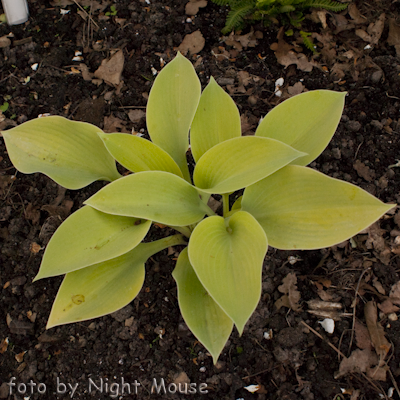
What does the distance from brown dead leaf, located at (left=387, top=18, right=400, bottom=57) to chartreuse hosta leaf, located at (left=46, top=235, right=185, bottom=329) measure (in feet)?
5.96

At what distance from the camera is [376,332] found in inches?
56.1

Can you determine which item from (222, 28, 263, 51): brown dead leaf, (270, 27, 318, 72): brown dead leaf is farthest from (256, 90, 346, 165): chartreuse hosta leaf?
(222, 28, 263, 51): brown dead leaf

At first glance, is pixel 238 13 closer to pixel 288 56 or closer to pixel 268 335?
pixel 288 56

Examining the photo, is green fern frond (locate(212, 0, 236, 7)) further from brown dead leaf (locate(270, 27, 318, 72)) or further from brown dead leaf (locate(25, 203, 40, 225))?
brown dead leaf (locate(25, 203, 40, 225))

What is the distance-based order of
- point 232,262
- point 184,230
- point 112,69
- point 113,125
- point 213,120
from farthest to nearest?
point 112,69 < point 113,125 < point 184,230 < point 213,120 < point 232,262

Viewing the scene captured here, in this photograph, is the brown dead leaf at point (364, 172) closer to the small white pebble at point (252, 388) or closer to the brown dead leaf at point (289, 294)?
the brown dead leaf at point (289, 294)

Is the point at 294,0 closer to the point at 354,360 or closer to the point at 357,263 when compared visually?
the point at 357,263

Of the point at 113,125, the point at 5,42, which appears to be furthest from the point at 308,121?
the point at 5,42

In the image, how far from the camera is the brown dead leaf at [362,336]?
1409 millimetres

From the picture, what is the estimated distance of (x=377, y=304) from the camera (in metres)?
1.47

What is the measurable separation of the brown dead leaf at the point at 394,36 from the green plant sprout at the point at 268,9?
0.99ft

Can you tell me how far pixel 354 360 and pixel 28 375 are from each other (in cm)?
131

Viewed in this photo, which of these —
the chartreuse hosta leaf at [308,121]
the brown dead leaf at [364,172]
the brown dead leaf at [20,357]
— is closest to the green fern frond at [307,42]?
the brown dead leaf at [364,172]

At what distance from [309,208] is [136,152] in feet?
1.93
